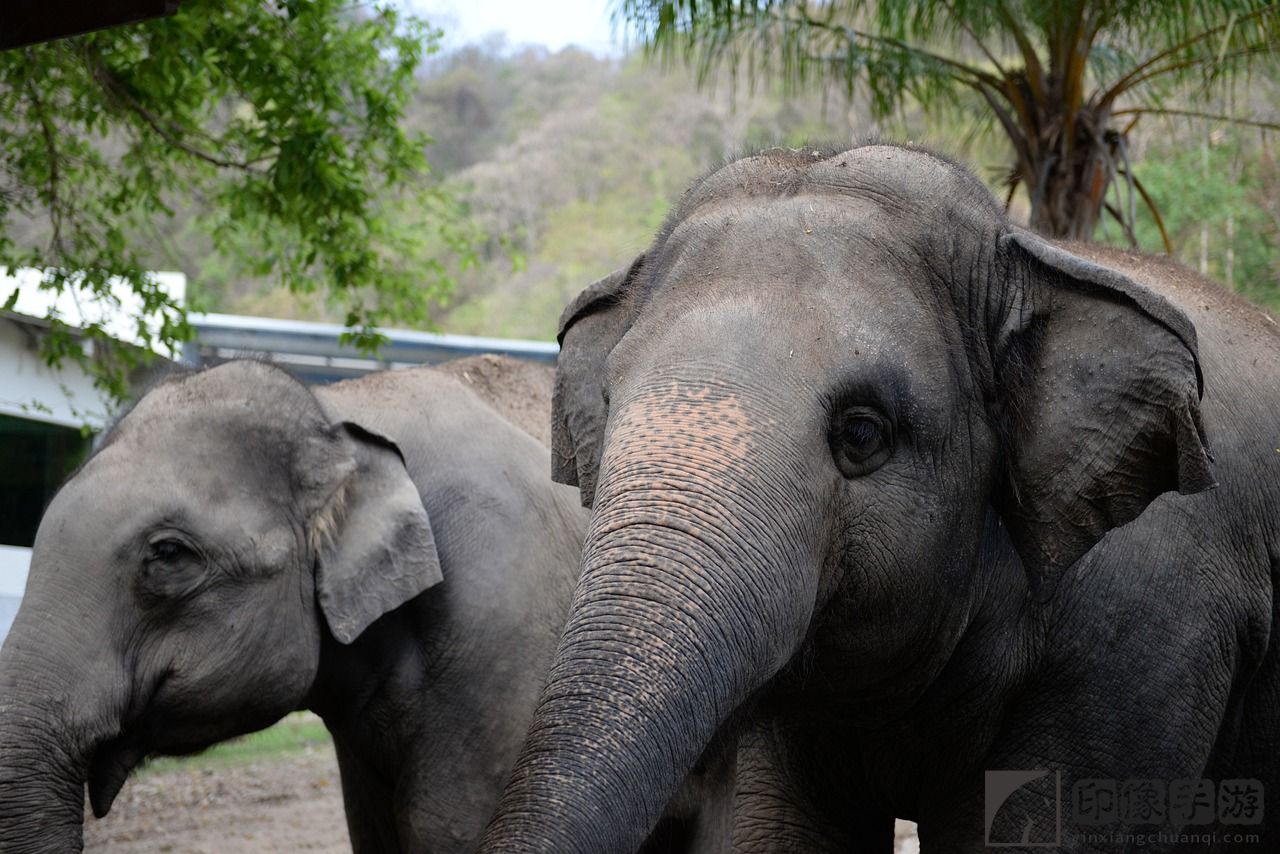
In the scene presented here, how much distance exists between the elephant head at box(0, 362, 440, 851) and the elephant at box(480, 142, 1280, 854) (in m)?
1.47

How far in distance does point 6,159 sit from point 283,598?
17.7 ft

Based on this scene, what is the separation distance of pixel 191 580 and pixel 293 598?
0.37m

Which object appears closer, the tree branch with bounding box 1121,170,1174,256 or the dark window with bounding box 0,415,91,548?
Result: the tree branch with bounding box 1121,170,1174,256

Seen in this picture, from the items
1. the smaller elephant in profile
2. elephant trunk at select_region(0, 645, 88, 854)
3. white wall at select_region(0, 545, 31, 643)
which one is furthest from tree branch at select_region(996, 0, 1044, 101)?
white wall at select_region(0, 545, 31, 643)

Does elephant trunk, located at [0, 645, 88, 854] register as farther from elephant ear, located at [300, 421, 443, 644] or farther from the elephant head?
elephant ear, located at [300, 421, 443, 644]

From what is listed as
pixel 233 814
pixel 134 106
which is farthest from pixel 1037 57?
pixel 233 814

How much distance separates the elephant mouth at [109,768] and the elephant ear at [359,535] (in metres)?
0.70

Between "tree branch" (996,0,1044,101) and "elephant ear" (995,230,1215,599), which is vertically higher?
"tree branch" (996,0,1044,101)

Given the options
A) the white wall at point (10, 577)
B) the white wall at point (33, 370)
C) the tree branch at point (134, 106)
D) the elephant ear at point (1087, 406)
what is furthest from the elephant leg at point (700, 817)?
the white wall at point (10, 577)

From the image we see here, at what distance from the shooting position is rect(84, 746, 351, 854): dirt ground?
9156 mm

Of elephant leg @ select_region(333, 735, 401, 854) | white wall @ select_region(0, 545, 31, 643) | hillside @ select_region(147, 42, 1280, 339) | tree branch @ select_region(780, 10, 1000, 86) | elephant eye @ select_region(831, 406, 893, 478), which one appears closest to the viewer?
elephant eye @ select_region(831, 406, 893, 478)

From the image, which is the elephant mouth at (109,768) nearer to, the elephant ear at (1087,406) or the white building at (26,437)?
the elephant ear at (1087,406)

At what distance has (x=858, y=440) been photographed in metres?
2.80

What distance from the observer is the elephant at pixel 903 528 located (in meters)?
2.42
